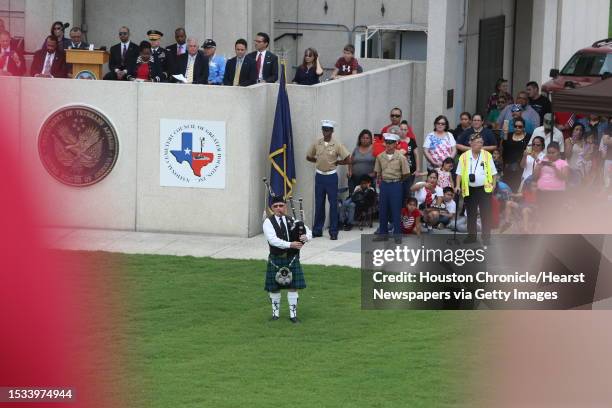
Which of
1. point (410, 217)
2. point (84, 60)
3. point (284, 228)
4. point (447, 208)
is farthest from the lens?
point (84, 60)

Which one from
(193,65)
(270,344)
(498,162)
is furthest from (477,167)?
(270,344)

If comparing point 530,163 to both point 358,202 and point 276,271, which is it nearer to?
point 358,202

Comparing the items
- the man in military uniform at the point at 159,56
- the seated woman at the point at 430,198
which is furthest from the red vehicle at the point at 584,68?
the man in military uniform at the point at 159,56

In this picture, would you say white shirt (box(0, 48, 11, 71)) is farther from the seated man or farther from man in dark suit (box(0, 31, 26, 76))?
the seated man

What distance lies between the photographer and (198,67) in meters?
21.9

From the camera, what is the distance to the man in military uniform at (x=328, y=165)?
20359 mm

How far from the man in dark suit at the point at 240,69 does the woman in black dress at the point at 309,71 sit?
1.37m

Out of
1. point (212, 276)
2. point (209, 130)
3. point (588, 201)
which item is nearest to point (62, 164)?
point (209, 130)

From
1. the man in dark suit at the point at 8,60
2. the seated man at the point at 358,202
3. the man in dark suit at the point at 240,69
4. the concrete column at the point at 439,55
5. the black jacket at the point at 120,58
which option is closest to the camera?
the seated man at the point at 358,202

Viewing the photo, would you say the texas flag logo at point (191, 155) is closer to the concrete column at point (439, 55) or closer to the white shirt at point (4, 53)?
the white shirt at point (4, 53)

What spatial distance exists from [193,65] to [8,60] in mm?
4155

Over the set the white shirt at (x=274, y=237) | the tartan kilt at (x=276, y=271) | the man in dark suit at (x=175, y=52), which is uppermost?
the man in dark suit at (x=175, y=52)

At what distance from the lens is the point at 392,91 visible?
24.7m

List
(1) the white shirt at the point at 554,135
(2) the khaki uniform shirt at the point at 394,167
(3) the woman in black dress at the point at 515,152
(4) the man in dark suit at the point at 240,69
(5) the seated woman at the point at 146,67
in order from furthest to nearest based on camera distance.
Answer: (5) the seated woman at the point at 146,67 → (3) the woman in black dress at the point at 515,152 → (1) the white shirt at the point at 554,135 → (4) the man in dark suit at the point at 240,69 → (2) the khaki uniform shirt at the point at 394,167
